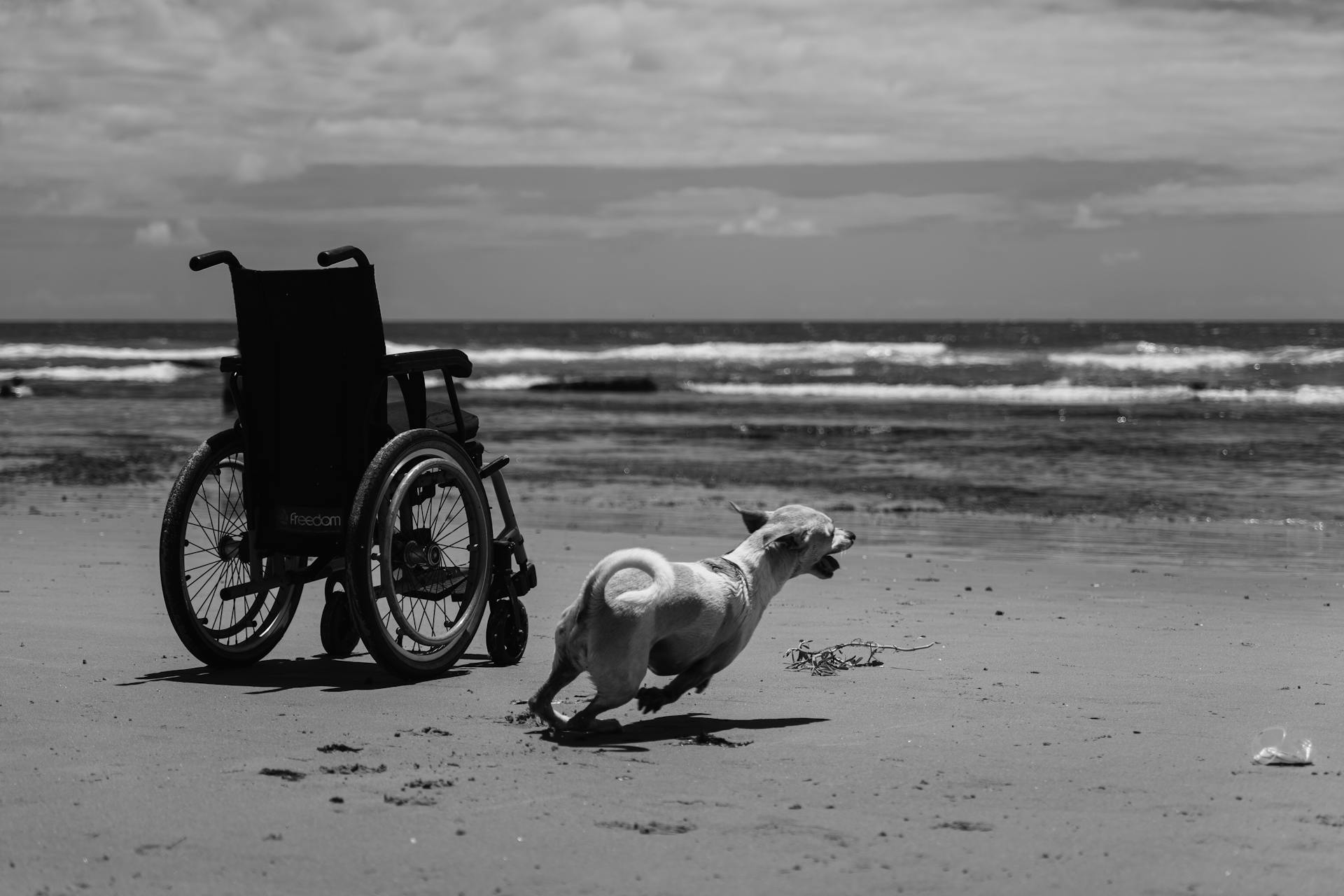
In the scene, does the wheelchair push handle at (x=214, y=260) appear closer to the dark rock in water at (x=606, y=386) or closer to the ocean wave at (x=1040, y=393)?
the ocean wave at (x=1040, y=393)

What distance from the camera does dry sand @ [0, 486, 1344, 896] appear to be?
3.36 meters

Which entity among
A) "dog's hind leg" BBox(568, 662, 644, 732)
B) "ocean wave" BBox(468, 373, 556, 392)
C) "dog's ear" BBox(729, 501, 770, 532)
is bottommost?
"dog's hind leg" BBox(568, 662, 644, 732)

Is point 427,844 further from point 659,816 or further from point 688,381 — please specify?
point 688,381

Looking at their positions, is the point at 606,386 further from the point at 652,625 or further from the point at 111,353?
the point at 652,625

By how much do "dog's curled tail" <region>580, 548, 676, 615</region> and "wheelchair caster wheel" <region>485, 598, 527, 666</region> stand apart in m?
1.30

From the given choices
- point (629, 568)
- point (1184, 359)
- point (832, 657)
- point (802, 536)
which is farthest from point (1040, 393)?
point (629, 568)

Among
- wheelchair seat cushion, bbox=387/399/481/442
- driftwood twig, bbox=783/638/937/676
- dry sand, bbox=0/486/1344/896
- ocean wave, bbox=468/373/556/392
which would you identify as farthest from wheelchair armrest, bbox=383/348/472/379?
ocean wave, bbox=468/373/556/392

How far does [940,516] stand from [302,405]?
749 centimetres

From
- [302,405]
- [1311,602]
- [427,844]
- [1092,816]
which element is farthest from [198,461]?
[1311,602]

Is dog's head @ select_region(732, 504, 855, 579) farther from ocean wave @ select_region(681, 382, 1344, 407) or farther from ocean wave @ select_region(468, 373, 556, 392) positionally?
ocean wave @ select_region(468, 373, 556, 392)

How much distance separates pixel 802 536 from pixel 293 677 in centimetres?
216

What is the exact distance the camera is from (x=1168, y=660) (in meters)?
6.05

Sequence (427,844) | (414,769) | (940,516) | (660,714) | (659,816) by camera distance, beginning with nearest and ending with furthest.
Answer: (427,844), (659,816), (414,769), (660,714), (940,516)

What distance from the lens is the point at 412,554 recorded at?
5.63 meters
